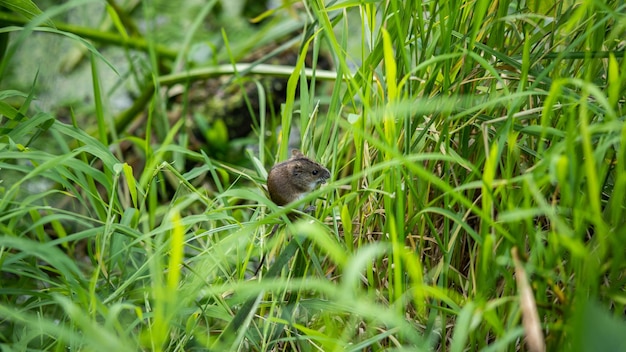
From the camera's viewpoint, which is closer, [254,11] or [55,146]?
[55,146]

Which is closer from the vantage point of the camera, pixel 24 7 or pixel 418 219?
pixel 418 219

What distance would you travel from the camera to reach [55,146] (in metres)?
3.66

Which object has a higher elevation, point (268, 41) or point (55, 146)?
point (268, 41)

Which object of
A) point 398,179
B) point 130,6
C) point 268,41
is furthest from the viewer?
point 130,6

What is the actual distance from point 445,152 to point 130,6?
3.32 meters

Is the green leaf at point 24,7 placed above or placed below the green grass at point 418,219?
above

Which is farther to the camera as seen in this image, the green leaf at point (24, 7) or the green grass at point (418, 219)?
the green leaf at point (24, 7)

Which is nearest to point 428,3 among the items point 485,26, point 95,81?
point 485,26

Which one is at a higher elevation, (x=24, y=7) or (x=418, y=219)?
(x=24, y=7)

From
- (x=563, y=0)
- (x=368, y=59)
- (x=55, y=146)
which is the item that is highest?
(x=563, y=0)

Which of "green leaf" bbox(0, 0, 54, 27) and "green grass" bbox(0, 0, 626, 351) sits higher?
"green leaf" bbox(0, 0, 54, 27)

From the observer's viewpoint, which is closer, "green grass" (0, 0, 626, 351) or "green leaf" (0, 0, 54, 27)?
"green grass" (0, 0, 626, 351)

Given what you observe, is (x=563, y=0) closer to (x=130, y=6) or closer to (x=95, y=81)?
(x=95, y=81)

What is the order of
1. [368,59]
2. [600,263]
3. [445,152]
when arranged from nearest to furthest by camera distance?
1. [600,263]
2. [445,152]
3. [368,59]
